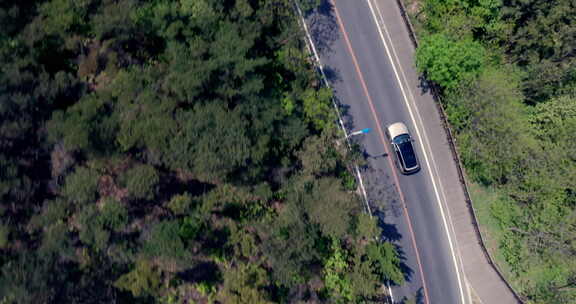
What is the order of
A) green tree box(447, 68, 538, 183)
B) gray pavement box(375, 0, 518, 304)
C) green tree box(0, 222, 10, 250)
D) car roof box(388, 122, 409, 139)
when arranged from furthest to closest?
gray pavement box(375, 0, 518, 304) < car roof box(388, 122, 409, 139) < green tree box(447, 68, 538, 183) < green tree box(0, 222, 10, 250)

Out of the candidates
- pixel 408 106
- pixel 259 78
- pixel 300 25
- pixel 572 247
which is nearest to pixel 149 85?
pixel 259 78

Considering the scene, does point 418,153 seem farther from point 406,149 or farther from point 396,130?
point 396,130

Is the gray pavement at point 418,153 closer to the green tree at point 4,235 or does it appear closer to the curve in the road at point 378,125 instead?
the curve in the road at point 378,125

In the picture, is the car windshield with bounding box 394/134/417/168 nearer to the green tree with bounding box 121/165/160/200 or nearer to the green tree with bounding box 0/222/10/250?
the green tree with bounding box 121/165/160/200

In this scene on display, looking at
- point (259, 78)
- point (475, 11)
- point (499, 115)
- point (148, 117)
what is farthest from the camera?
point (475, 11)

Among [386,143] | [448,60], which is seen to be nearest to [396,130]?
[386,143]

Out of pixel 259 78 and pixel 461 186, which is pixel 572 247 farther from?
pixel 259 78

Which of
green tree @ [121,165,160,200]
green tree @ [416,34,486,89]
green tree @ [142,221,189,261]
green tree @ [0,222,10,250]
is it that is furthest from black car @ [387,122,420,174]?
green tree @ [0,222,10,250]

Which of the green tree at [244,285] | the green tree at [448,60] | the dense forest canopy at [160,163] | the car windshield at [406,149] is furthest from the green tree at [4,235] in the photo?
the green tree at [448,60]
